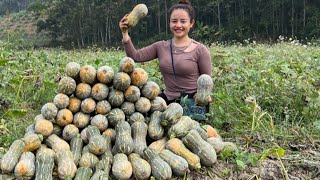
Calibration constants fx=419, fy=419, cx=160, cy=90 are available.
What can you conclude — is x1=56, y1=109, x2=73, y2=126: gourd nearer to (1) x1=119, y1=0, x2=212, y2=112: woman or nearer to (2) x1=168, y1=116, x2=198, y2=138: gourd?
(2) x1=168, y1=116, x2=198, y2=138: gourd

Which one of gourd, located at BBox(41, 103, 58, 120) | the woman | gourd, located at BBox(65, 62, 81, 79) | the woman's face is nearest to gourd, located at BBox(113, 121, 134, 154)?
gourd, located at BBox(41, 103, 58, 120)

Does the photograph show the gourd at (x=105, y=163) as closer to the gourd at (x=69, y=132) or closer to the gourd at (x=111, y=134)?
the gourd at (x=111, y=134)

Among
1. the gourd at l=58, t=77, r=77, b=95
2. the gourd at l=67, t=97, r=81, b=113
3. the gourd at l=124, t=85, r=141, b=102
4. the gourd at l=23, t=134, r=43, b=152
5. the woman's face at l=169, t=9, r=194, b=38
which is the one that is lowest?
the gourd at l=23, t=134, r=43, b=152

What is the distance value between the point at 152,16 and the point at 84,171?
58287 millimetres

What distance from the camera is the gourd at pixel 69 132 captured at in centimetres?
414

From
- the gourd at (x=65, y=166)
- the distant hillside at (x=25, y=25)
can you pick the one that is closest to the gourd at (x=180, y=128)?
the gourd at (x=65, y=166)

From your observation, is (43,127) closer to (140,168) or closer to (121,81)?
(121,81)

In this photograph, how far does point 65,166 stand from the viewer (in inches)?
144

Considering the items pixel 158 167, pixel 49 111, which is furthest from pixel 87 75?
pixel 158 167

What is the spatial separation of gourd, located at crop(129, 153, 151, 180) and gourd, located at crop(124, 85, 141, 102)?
76 centimetres

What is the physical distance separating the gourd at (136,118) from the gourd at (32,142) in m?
0.92

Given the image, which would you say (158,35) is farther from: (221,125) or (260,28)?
(221,125)

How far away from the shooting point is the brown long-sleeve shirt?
17.9 ft

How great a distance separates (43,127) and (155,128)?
110cm
